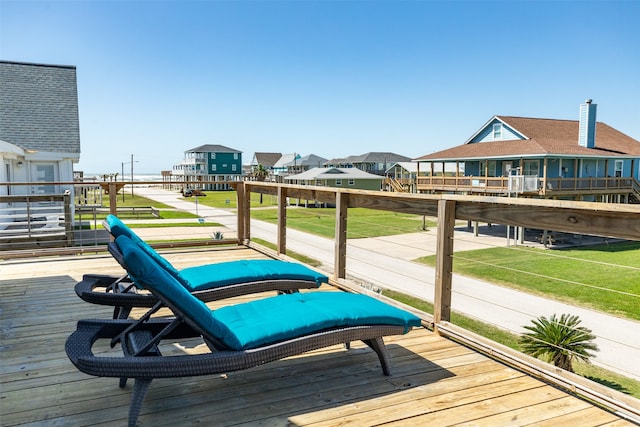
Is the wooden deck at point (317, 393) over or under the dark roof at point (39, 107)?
under

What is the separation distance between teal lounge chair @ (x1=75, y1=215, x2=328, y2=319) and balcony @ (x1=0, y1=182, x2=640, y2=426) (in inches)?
16.8

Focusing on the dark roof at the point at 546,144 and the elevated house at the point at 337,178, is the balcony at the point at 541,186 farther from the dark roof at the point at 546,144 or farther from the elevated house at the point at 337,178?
the elevated house at the point at 337,178

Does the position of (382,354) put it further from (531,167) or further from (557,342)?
(531,167)

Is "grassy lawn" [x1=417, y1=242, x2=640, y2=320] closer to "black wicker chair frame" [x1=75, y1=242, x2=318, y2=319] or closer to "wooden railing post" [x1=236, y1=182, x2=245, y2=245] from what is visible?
"wooden railing post" [x1=236, y1=182, x2=245, y2=245]

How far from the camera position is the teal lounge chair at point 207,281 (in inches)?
128

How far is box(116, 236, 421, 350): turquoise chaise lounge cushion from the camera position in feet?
A: 7.31

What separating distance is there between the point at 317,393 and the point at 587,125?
28.2m

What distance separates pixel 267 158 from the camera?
84375 millimetres

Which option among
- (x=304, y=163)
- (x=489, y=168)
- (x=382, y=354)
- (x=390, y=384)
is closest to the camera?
(x=390, y=384)

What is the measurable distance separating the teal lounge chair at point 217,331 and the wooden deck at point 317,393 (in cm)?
23

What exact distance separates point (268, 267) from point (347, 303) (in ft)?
4.19

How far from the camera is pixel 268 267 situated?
158 inches

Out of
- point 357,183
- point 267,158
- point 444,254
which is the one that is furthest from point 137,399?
point 267,158

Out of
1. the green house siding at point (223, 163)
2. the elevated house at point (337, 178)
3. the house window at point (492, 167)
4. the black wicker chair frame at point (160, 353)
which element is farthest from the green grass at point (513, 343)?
the green house siding at point (223, 163)
